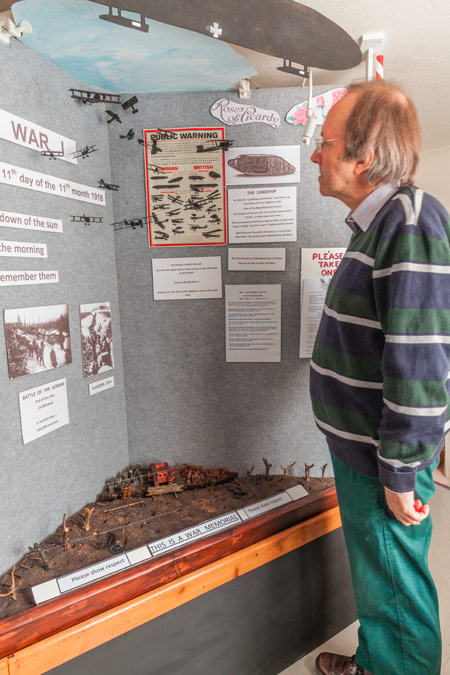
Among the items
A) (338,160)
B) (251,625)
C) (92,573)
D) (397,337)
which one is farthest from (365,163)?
(251,625)

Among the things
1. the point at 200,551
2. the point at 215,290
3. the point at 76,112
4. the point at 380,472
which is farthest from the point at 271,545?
the point at 76,112

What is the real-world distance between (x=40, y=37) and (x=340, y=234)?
101 cm

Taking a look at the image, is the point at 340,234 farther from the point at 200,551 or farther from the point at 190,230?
the point at 200,551

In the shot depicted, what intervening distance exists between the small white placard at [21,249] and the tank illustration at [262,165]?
67cm

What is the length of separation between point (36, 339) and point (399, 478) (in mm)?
938

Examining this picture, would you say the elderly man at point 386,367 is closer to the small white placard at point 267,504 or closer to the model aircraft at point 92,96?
the small white placard at point 267,504

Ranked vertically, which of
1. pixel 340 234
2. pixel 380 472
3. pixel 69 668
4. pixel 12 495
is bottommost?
pixel 69 668

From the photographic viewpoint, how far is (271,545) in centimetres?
116

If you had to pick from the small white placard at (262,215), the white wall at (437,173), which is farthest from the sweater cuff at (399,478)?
the white wall at (437,173)

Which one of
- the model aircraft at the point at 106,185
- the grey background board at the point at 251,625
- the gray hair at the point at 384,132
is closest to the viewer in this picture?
the gray hair at the point at 384,132

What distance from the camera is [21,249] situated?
40.3 inches

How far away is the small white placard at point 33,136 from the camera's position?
972 mm

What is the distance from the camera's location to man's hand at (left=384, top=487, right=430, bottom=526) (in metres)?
0.83

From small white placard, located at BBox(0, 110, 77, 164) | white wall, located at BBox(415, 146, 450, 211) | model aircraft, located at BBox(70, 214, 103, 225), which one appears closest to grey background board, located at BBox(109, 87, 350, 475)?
model aircraft, located at BBox(70, 214, 103, 225)
